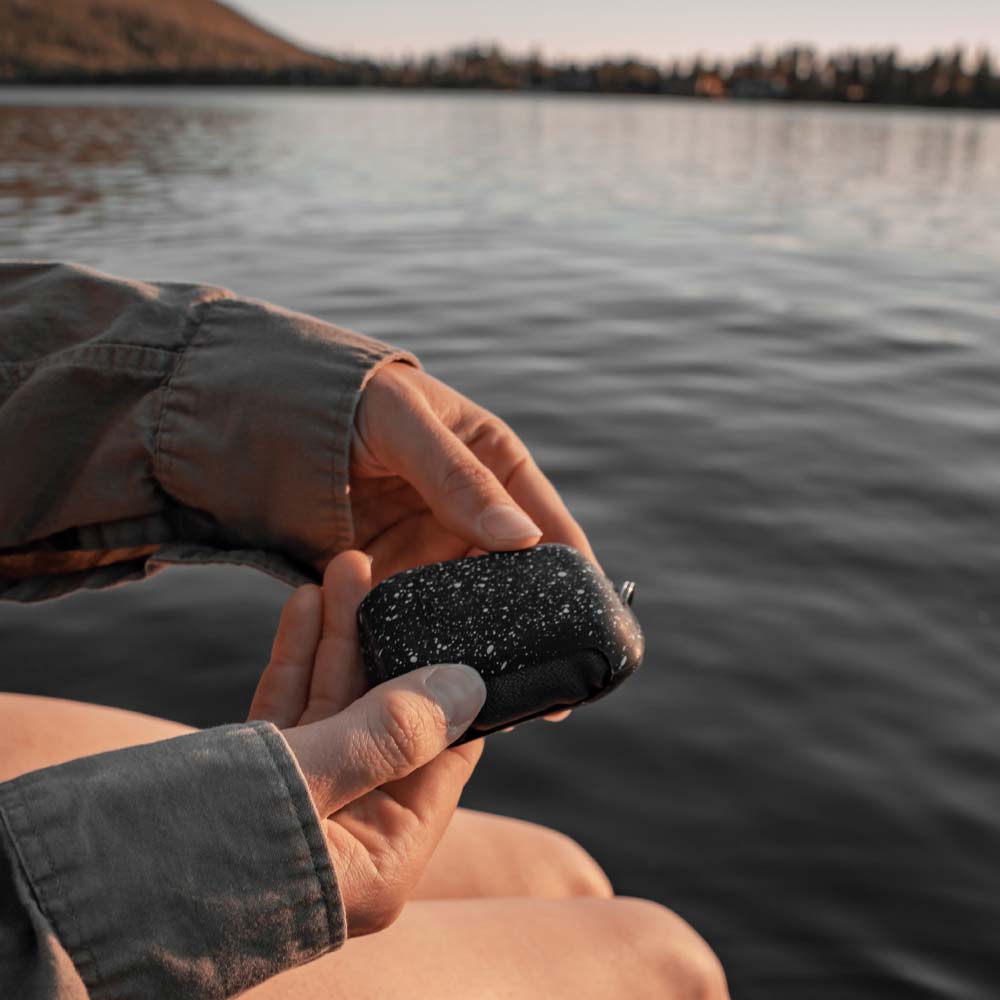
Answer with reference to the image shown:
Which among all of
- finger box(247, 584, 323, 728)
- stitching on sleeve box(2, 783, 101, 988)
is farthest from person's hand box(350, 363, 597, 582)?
stitching on sleeve box(2, 783, 101, 988)

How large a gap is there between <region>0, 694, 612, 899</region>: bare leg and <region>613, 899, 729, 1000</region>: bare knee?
30 centimetres

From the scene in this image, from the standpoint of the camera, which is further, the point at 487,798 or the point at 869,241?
the point at 869,241

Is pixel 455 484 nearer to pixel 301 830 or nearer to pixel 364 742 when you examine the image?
pixel 364 742

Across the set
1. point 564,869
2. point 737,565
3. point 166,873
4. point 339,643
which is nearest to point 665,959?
point 564,869

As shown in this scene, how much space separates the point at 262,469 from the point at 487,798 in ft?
4.31

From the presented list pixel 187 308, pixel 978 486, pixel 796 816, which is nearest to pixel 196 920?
pixel 187 308

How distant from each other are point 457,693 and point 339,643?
0.37 metres

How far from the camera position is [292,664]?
1813mm

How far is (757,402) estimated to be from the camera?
603 cm

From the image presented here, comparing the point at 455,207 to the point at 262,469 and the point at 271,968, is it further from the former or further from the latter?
the point at 271,968

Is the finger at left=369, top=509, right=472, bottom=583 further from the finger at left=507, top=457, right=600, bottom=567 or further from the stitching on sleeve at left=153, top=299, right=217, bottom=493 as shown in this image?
the stitching on sleeve at left=153, top=299, right=217, bottom=493

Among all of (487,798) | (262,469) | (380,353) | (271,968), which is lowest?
(487,798)

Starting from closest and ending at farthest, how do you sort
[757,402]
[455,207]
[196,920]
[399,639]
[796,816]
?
[196,920], [399,639], [796,816], [757,402], [455,207]

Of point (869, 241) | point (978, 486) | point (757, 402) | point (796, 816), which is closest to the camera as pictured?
point (796, 816)
